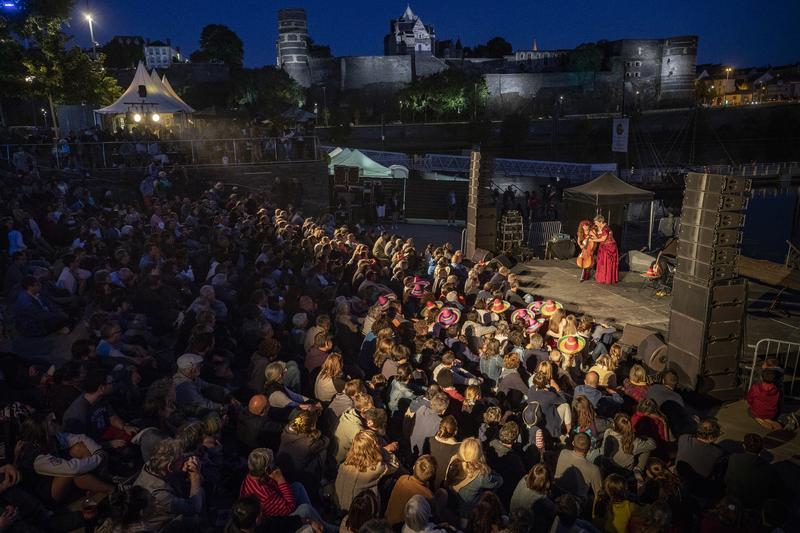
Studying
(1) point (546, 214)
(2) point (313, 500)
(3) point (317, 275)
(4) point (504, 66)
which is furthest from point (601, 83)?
(2) point (313, 500)

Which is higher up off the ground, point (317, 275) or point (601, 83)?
point (601, 83)

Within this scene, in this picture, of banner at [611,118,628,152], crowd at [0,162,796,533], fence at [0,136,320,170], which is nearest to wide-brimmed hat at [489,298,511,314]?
crowd at [0,162,796,533]

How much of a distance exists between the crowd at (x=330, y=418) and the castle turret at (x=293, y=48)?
7179 centimetres

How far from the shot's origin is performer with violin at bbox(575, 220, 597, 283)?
12289mm

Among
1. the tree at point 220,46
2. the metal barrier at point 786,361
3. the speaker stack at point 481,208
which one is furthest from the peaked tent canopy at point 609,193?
the tree at point 220,46

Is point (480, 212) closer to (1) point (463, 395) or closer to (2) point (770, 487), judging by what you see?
(1) point (463, 395)

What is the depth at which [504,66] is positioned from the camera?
78312 millimetres

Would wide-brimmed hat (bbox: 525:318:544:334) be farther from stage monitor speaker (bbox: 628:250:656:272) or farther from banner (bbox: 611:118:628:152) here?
banner (bbox: 611:118:628:152)

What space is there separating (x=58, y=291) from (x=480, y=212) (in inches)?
373

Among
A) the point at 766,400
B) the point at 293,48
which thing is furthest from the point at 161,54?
the point at 766,400

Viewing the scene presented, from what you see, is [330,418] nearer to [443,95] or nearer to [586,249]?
[586,249]

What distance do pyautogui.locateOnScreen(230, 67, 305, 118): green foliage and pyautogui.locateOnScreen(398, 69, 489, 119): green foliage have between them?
43.6 ft

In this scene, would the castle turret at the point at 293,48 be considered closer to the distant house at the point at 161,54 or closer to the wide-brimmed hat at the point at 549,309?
the distant house at the point at 161,54

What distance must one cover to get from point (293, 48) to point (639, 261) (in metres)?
72.0
